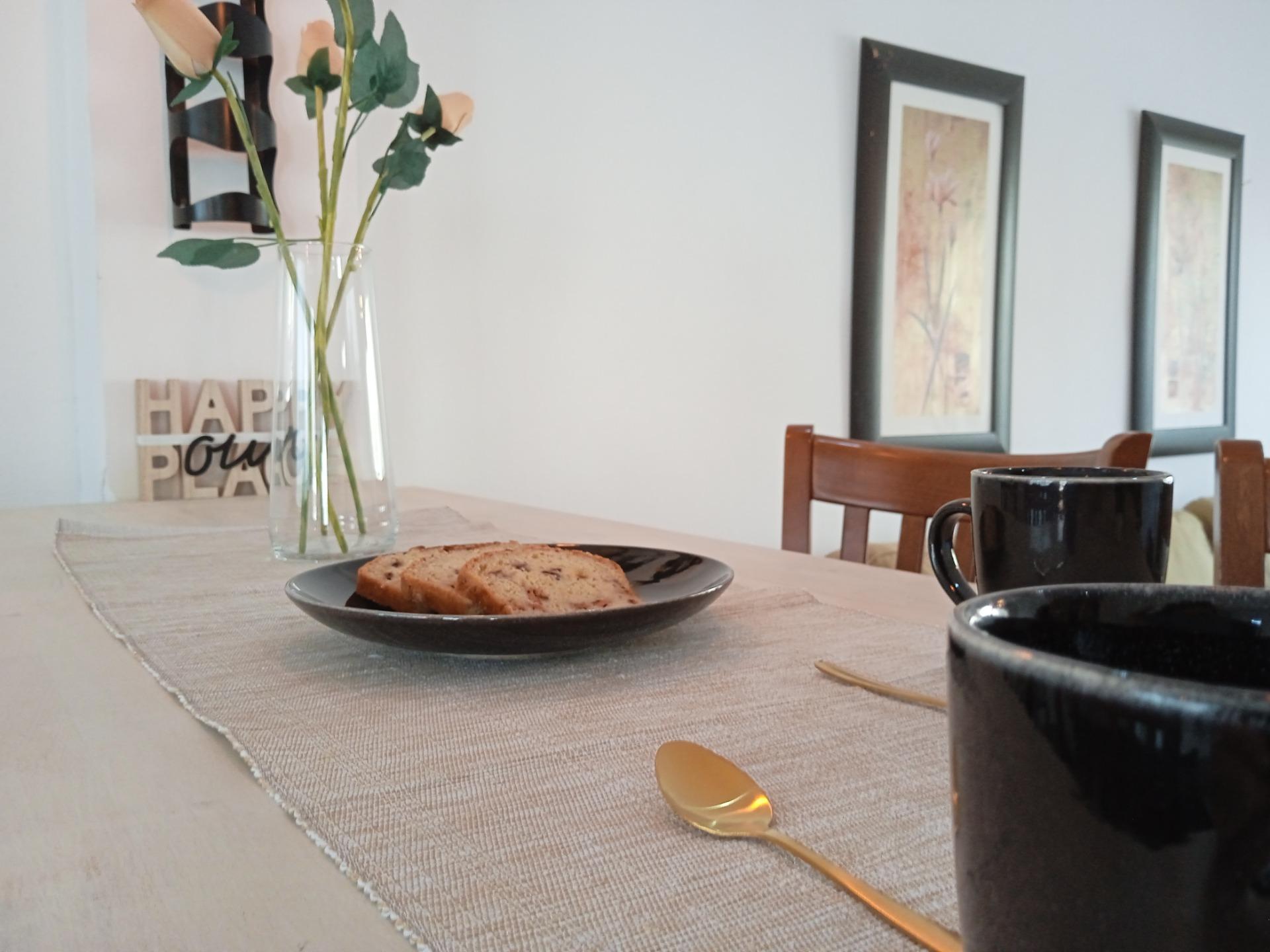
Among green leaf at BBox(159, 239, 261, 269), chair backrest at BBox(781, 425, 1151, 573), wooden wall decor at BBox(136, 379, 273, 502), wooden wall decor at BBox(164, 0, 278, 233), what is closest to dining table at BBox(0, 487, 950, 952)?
green leaf at BBox(159, 239, 261, 269)

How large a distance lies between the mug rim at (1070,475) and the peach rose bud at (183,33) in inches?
28.2

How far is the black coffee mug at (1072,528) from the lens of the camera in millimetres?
437

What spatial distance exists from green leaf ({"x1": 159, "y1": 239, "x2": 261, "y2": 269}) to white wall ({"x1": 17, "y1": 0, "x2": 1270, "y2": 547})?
29.8 inches

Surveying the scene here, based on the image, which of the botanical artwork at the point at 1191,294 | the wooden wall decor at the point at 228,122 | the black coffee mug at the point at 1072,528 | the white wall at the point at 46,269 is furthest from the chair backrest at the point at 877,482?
the botanical artwork at the point at 1191,294

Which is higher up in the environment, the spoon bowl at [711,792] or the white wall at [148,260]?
the white wall at [148,260]

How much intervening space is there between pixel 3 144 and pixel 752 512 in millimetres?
1565

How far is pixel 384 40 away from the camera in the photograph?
89 centimetres

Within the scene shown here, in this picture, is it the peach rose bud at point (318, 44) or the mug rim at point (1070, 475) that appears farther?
the peach rose bud at point (318, 44)

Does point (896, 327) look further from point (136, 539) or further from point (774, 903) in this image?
point (774, 903)

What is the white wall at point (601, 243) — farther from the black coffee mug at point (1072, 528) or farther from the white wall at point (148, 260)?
the black coffee mug at point (1072, 528)

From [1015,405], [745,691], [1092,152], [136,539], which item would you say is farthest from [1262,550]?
[1092,152]

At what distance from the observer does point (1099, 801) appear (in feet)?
0.51

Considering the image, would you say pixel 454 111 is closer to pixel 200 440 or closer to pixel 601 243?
pixel 200 440

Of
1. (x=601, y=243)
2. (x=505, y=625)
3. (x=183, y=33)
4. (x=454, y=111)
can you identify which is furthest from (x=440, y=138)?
(x=601, y=243)
